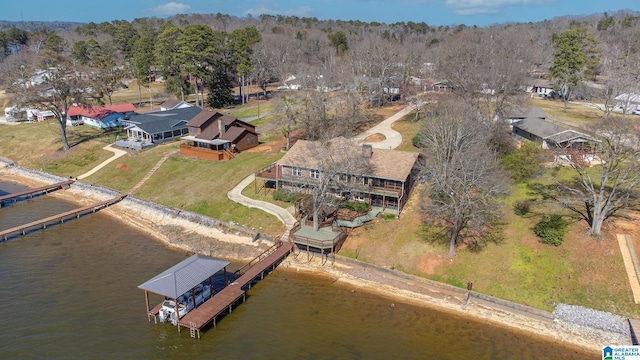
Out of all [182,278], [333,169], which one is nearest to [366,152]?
[333,169]

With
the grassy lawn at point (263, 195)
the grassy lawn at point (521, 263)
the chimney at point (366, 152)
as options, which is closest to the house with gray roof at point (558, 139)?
the grassy lawn at point (521, 263)

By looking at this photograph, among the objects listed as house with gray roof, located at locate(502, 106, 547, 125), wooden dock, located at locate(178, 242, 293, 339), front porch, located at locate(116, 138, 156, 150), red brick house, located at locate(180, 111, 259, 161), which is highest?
house with gray roof, located at locate(502, 106, 547, 125)

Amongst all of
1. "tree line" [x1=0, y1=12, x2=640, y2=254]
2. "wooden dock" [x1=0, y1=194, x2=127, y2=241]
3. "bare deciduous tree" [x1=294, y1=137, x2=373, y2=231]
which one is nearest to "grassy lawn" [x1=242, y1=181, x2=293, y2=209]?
"bare deciduous tree" [x1=294, y1=137, x2=373, y2=231]

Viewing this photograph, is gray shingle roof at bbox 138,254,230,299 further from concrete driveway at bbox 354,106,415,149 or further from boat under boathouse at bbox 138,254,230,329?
concrete driveway at bbox 354,106,415,149

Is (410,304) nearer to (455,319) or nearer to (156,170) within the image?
(455,319)

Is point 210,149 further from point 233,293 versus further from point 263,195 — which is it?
point 233,293
